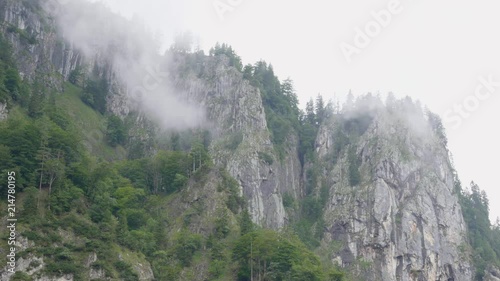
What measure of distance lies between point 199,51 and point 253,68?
15359 millimetres

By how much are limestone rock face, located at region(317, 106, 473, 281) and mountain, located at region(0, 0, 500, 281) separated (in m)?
0.29

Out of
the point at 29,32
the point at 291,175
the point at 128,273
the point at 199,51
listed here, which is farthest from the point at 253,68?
the point at 128,273

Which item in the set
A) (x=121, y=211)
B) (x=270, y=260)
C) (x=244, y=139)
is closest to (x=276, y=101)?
(x=244, y=139)

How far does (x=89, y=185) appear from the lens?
73312 millimetres

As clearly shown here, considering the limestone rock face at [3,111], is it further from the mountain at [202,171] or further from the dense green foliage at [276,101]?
the dense green foliage at [276,101]

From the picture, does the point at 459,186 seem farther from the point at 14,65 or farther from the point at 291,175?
the point at 14,65

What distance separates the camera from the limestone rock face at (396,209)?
10519cm

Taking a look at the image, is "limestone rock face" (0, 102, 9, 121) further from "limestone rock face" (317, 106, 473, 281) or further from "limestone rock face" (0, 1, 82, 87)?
"limestone rock face" (317, 106, 473, 281)

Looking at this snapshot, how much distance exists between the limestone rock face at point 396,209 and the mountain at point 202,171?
0.29 m

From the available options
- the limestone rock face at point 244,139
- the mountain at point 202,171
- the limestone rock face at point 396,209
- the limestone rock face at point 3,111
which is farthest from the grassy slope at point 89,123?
the limestone rock face at point 396,209

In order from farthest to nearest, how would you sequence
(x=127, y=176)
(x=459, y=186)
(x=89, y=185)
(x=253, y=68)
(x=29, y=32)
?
(x=253, y=68) < (x=459, y=186) < (x=29, y=32) < (x=127, y=176) < (x=89, y=185)

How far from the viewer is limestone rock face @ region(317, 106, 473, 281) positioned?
345 ft

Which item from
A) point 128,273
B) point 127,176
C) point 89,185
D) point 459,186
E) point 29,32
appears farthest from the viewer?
point 459,186

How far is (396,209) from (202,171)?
133 feet
